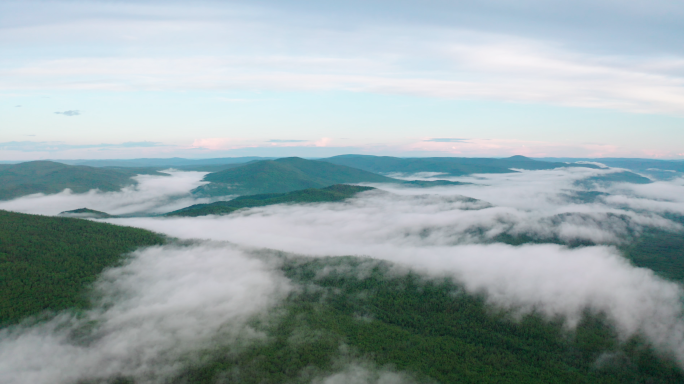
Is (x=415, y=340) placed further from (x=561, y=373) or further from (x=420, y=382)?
(x=561, y=373)

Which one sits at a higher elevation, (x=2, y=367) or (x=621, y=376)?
(x=2, y=367)

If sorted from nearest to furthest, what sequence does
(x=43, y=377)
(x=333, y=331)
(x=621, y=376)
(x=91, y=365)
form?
1. (x=43, y=377)
2. (x=91, y=365)
3. (x=621, y=376)
4. (x=333, y=331)

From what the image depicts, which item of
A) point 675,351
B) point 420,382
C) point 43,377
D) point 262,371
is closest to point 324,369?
point 262,371

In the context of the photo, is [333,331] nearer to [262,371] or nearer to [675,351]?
[262,371]

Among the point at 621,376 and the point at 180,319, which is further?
the point at 180,319

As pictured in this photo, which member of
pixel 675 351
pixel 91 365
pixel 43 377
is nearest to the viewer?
pixel 43 377

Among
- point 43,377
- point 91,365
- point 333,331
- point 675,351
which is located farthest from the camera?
point 675,351

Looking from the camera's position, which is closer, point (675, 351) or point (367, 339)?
point (367, 339)

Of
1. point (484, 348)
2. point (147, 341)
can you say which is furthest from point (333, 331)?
point (147, 341)

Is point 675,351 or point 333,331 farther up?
point 333,331
